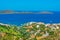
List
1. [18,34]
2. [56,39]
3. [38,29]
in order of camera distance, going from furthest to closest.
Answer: [38,29], [18,34], [56,39]

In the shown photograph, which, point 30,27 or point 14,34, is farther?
point 30,27

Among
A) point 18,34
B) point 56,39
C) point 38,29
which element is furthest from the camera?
point 38,29

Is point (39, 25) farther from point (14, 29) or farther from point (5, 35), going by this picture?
point (5, 35)

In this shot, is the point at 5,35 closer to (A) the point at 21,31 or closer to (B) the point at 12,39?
(B) the point at 12,39

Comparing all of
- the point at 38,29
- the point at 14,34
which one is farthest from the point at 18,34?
Result: the point at 38,29

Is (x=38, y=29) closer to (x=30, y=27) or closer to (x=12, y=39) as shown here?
(x=30, y=27)

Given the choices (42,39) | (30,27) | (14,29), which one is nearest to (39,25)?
(30,27)

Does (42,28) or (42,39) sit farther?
(42,28)
